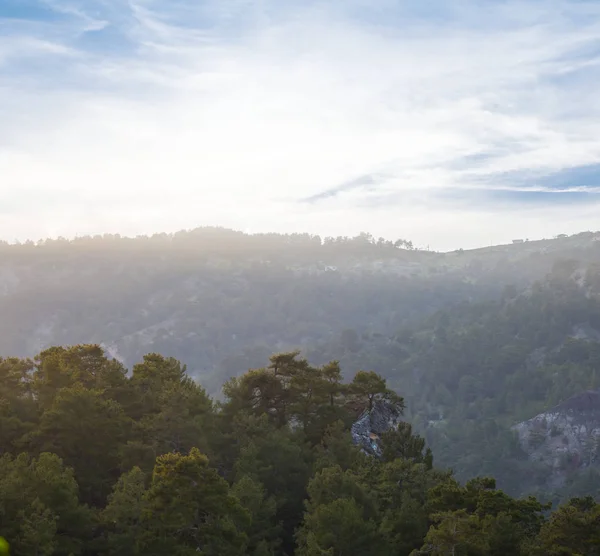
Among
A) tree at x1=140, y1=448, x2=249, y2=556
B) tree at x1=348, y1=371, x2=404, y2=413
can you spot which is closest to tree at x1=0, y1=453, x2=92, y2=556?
tree at x1=140, y1=448, x2=249, y2=556

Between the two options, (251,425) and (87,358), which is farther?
(87,358)

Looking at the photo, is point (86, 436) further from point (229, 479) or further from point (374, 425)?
point (374, 425)

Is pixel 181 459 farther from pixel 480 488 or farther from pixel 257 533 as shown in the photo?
pixel 480 488

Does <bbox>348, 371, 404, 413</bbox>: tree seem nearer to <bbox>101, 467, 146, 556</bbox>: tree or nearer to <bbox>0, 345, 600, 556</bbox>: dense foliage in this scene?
<bbox>0, 345, 600, 556</bbox>: dense foliage

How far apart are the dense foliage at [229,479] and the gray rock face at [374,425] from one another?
2.19 ft

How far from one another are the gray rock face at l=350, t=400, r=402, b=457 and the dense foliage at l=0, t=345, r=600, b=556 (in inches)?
26.3

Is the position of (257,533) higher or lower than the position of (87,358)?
lower

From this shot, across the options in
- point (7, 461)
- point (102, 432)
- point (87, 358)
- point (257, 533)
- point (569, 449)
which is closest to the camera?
point (7, 461)

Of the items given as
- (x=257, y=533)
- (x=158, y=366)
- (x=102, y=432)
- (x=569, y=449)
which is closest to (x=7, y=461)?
(x=102, y=432)

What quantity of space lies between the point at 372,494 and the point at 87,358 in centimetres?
2249

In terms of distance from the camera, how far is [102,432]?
41906 mm

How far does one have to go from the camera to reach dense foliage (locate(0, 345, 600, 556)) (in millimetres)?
30047

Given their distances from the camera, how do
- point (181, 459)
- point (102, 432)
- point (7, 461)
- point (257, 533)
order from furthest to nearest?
point (102, 432), point (257, 533), point (7, 461), point (181, 459)

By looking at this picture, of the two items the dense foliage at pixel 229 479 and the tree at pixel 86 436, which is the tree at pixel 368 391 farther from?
the tree at pixel 86 436
